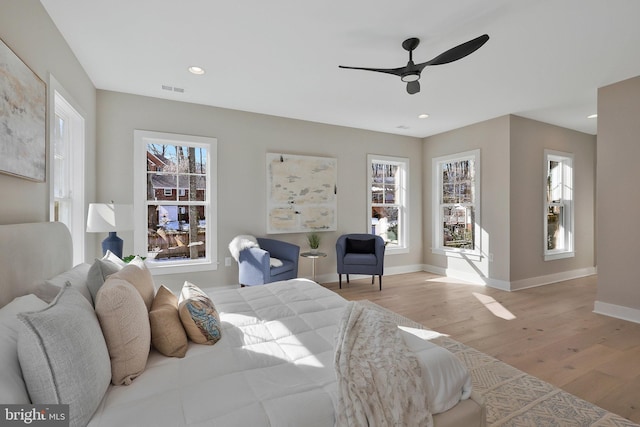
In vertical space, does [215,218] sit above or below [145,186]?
below

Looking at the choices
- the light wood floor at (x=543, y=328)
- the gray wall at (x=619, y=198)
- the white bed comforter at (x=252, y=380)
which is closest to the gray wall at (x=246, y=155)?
the light wood floor at (x=543, y=328)

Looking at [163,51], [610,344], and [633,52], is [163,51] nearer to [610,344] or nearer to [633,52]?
[633,52]

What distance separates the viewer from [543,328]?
10.3 feet

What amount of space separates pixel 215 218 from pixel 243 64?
2.11 metres

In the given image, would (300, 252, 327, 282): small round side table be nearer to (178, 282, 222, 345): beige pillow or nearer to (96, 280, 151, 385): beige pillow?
(178, 282, 222, 345): beige pillow

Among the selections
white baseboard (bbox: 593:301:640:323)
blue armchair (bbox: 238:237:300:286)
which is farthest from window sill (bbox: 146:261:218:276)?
white baseboard (bbox: 593:301:640:323)

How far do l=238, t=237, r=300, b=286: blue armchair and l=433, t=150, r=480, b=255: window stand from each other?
3.16m

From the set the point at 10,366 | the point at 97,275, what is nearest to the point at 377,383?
the point at 10,366

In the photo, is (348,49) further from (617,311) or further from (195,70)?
(617,311)

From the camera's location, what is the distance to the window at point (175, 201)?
3.88m

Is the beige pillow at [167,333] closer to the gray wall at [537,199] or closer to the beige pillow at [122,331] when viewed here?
the beige pillow at [122,331]

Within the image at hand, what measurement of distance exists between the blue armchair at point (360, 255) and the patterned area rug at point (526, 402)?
2252 mm

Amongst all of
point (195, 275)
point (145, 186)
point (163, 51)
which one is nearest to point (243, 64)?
point (163, 51)

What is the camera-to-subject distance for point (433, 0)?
6.86ft
